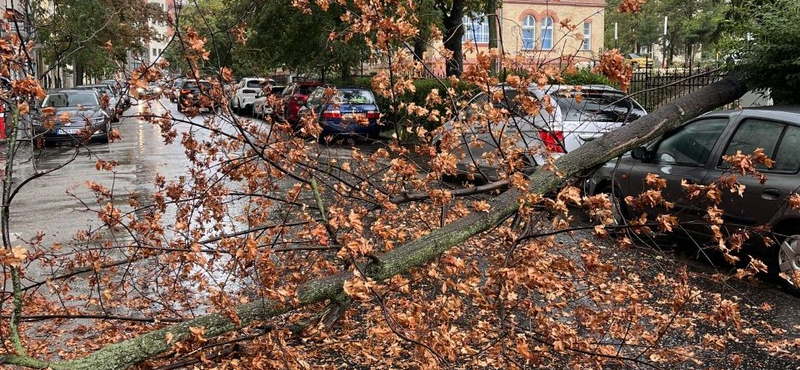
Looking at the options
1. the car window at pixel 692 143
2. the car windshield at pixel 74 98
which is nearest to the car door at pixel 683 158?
the car window at pixel 692 143

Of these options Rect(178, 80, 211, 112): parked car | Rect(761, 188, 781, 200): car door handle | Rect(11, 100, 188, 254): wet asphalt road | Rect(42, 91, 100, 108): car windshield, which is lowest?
Rect(11, 100, 188, 254): wet asphalt road

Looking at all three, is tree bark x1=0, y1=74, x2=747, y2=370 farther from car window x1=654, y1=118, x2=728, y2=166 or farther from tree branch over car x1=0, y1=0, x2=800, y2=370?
car window x1=654, y1=118, x2=728, y2=166

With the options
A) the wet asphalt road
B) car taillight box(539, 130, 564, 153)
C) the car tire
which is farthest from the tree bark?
the car tire

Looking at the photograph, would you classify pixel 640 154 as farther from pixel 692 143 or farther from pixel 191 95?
pixel 191 95

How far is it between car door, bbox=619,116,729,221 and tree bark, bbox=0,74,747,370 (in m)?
1.10

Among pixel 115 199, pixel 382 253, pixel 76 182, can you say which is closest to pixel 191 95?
pixel 382 253

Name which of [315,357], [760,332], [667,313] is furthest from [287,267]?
[760,332]

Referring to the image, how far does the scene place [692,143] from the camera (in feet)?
23.9

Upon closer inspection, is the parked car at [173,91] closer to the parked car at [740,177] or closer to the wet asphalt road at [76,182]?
the wet asphalt road at [76,182]

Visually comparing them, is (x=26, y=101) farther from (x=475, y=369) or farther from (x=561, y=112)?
(x=561, y=112)

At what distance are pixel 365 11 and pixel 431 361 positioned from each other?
2022mm

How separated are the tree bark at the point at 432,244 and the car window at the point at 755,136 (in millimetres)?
613

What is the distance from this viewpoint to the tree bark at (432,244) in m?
3.43

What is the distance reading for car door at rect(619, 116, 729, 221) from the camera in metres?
6.94
